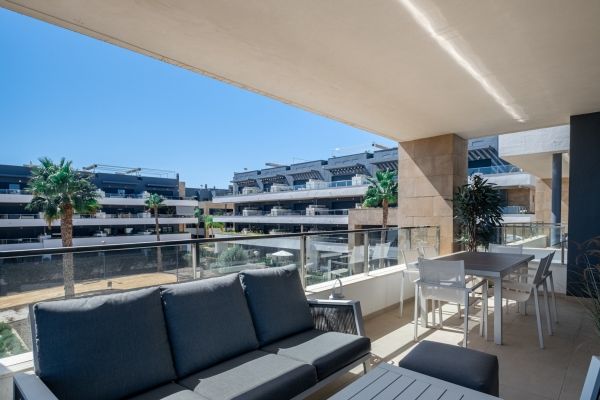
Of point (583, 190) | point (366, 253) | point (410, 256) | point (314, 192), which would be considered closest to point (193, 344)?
point (366, 253)

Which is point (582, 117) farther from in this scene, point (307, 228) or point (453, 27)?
point (307, 228)

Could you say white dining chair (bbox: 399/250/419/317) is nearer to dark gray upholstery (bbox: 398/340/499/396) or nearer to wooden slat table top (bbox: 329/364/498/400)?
dark gray upholstery (bbox: 398/340/499/396)

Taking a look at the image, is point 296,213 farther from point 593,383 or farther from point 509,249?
point 593,383

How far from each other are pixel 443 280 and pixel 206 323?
8.56ft

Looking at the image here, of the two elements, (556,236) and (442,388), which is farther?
(556,236)

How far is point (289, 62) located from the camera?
3338 mm

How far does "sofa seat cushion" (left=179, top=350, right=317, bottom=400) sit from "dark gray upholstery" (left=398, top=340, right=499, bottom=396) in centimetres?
66

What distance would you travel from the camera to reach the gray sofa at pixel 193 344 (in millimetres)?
1606

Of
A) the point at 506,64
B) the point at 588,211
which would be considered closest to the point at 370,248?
the point at 506,64

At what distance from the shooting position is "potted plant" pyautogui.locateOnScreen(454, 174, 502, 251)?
5848 millimetres

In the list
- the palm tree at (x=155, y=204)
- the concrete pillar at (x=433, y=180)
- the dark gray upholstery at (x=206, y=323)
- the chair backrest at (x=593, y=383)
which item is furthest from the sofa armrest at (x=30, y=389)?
the palm tree at (x=155, y=204)

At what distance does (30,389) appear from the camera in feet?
4.61

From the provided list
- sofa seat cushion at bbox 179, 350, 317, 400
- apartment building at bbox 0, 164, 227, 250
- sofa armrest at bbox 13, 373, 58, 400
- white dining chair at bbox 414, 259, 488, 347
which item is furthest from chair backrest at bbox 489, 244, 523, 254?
apartment building at bbox 0, 164, 227, 250

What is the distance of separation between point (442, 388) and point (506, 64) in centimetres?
325
